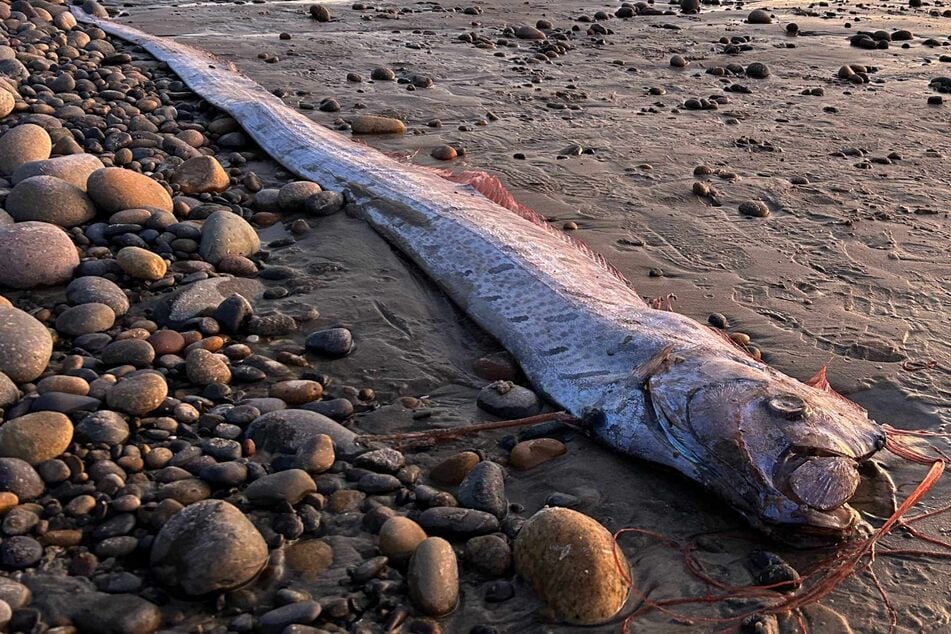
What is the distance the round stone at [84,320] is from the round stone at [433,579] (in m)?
2.40

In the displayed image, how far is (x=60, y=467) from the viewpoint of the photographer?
338cm

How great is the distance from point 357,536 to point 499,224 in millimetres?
2906

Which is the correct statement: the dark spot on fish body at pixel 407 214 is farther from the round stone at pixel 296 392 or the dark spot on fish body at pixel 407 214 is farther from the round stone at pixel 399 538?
the round stone at pixel 399 538

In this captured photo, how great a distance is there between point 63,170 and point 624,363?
4118 mm

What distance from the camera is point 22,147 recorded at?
6449mm

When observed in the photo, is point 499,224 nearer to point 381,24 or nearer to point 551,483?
point 551,483

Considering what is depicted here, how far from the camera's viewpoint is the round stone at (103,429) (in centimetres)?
360

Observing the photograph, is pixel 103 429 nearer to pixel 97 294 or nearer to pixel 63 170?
pixel 97 294

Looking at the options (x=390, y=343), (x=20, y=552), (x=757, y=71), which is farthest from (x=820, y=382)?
(x=757, y=71)

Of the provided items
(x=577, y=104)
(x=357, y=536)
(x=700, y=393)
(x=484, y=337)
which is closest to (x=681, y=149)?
(x=577, y=104)

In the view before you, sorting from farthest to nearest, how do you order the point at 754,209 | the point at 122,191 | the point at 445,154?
the point at 445,154
the point at 754,209
the point at 122,191

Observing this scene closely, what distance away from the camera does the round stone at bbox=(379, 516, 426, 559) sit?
10.4ft

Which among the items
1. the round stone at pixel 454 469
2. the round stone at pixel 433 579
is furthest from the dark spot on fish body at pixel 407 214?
the round stone at pixel 433 579

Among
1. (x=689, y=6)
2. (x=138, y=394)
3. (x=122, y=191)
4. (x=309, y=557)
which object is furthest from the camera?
(x=689, y=6)
